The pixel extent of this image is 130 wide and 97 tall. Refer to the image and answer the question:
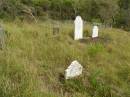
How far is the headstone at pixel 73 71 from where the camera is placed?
5.73 m

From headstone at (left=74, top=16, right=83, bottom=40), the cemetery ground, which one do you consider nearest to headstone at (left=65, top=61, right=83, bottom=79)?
the cemetery ground

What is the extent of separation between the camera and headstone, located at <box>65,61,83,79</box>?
5735 mm

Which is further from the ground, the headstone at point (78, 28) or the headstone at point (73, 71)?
the headstone at point (78, 28)

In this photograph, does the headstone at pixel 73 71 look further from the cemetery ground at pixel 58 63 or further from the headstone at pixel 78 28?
the headstone at pixel 78 28

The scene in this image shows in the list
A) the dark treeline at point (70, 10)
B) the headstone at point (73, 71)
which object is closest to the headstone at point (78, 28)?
the dark treeline at point (70, 10)

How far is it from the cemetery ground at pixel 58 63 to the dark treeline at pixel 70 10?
3.99ft

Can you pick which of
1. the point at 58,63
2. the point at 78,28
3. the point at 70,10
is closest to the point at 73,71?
the point at 58,63

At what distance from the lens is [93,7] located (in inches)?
782

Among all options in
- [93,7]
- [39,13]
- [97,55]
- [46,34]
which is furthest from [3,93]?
[93,7]

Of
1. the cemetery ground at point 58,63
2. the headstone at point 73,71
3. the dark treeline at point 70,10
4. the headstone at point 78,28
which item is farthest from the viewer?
the dark treeline at point 70,10

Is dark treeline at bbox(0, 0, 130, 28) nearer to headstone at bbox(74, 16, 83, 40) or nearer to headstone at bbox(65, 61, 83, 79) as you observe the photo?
headstone at bbox(74, 16, 83, 40)

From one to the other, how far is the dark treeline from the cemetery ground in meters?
1.22

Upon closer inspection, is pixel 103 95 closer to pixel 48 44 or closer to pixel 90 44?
pixel 48 44

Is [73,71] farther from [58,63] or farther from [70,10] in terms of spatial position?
[70,10]
